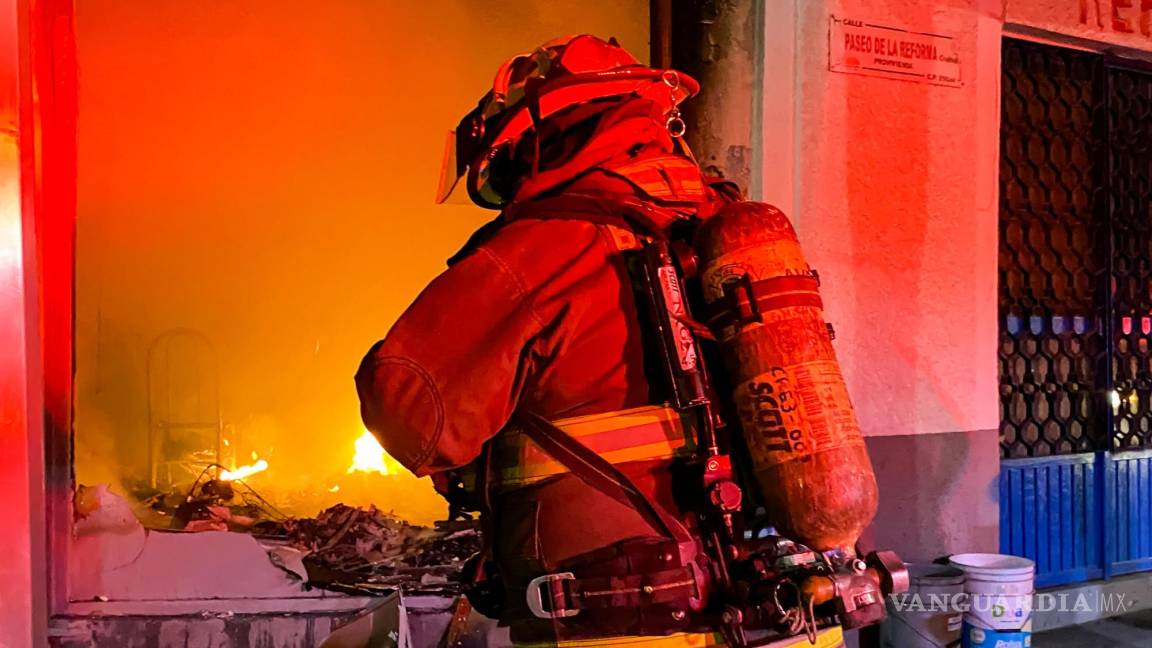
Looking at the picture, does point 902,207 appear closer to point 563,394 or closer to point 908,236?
point 908,236

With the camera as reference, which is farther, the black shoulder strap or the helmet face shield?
the helmet face shield

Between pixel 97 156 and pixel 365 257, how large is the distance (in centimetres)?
120

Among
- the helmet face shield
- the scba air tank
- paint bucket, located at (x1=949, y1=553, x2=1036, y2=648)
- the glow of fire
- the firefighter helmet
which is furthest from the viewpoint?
the glow of fire

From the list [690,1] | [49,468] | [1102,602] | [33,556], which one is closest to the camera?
[33,556]

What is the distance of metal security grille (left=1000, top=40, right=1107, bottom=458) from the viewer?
15.5 ft

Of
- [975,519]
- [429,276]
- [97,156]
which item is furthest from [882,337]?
[97,156]

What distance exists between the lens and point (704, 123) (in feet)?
12.5

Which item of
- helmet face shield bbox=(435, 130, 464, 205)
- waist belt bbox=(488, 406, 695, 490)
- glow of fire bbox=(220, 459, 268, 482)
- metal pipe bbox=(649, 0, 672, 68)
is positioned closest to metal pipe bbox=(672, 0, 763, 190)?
metal pipe bbox=(649, 0, 672, 68)

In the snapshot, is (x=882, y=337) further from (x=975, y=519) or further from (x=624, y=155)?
(x=624, y=155)

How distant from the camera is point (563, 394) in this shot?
5.85 feet

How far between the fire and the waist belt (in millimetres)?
2222

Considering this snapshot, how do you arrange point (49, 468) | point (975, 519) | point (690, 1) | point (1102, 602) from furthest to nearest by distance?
point (1102, 602) → point (975, 519) → point (690, 1) → point (49, 468)

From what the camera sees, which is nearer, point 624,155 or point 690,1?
point 624,155

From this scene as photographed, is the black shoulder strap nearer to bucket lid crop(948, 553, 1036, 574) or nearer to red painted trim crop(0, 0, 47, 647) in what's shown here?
red painted trim crop(0, 0, 47, 647)
